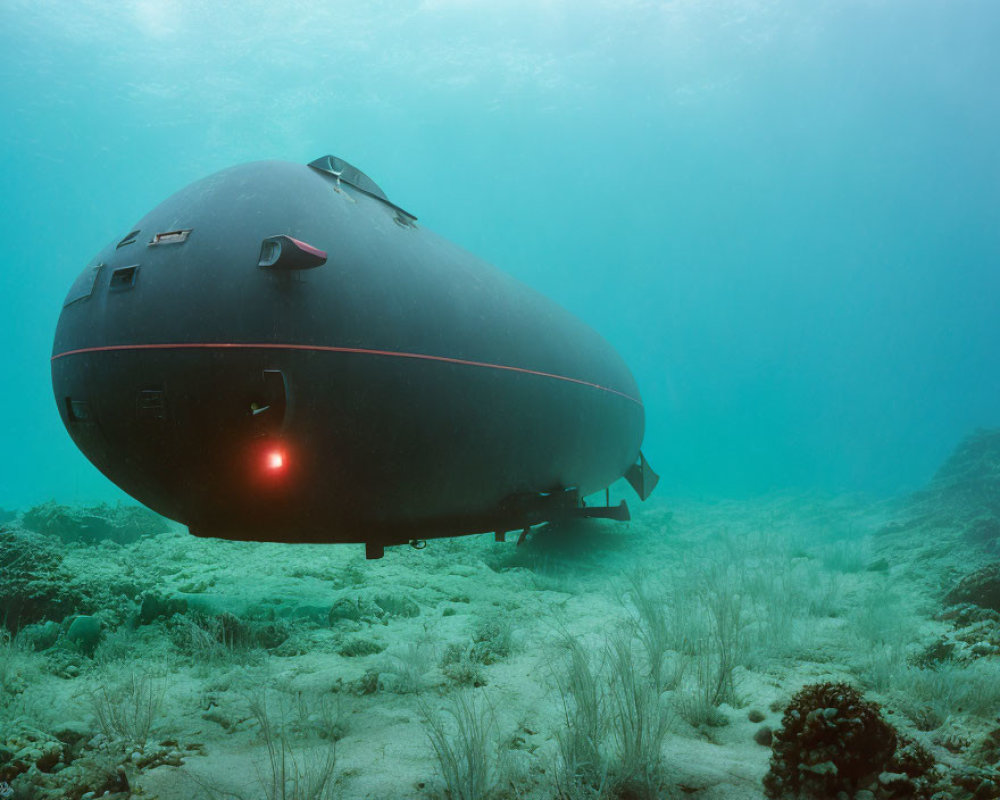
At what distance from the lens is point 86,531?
752 centimetres

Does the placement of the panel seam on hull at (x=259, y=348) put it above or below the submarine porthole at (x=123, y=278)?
below

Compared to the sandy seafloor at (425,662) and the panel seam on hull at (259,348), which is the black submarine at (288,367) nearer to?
the panel seam on hull at (259,348)

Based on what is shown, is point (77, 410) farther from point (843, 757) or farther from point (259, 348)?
point (843, 757)

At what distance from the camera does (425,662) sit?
317 centimetres

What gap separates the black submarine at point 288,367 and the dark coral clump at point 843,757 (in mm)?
2190

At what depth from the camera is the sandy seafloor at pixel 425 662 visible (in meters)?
2.03

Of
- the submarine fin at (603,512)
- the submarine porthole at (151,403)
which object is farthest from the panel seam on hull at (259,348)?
the submarine fin at (603,512)

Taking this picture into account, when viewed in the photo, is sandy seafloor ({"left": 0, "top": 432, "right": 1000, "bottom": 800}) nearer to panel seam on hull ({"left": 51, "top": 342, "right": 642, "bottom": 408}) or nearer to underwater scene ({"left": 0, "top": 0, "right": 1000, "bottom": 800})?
underwater scene ({"left": 0, "top": 0, "right": 1000, "bottom": 800})

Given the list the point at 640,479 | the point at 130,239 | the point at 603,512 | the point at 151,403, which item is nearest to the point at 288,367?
the point at 151,403

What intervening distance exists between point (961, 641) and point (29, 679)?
568 cm

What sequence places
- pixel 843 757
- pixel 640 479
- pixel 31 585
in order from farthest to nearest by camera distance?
1. pixel 640 479
2. pixel 31 585
3. pixel 843 757

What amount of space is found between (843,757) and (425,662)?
220cm

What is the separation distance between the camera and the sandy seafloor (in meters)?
2.03

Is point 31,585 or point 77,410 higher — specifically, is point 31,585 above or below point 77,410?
below
